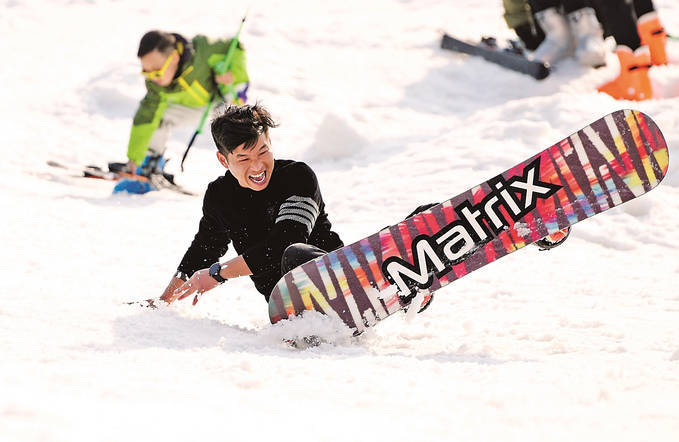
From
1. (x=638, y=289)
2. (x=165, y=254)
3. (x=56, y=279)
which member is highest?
(x=56, y=279)

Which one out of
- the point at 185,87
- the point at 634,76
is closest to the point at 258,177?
the point at 185,87

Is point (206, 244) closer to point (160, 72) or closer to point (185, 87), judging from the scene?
point (160, 72)

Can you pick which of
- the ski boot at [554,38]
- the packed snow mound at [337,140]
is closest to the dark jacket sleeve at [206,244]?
the packed snow mound at [337,140]

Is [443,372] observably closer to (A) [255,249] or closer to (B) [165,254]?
(A) [255,249]

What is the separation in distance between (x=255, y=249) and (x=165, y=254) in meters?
1.81

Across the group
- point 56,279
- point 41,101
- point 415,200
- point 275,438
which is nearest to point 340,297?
point 275,438

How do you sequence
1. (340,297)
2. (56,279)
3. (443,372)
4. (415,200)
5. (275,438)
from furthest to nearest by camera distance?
(415,200)
(56,279)
(340,297)
(443,372)
(275,438)

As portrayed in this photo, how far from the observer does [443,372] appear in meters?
2.15

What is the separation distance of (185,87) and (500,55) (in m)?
4.04

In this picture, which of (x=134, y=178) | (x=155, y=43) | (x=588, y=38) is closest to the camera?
(x=155, y=43)

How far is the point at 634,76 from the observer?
7160 mm

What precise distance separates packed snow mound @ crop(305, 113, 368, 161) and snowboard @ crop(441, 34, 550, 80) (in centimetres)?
251

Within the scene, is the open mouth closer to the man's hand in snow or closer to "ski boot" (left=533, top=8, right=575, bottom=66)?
the man's hand in snow

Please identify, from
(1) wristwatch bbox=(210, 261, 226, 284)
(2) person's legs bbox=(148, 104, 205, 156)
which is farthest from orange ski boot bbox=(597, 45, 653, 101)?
(1) wristwatch bbox=(210, 261, 226, 284)
